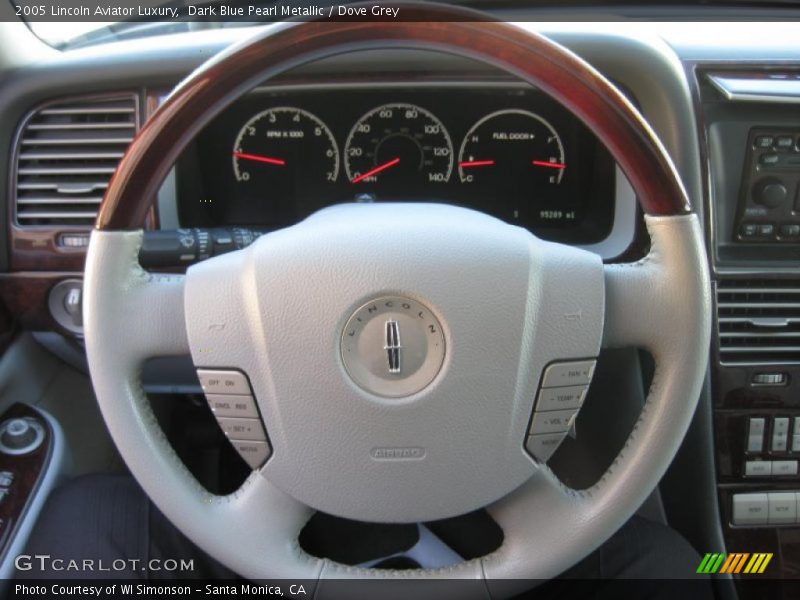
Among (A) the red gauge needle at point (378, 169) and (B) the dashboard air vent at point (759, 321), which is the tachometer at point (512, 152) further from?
(B) the dashboard air vent at point (759, 321)

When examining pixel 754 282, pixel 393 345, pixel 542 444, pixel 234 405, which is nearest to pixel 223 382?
pixel 234 405

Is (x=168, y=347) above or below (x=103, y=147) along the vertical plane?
below

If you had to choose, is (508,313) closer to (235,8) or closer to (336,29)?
(336,29)

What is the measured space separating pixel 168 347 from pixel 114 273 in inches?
4.8

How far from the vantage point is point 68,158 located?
5.80 ft

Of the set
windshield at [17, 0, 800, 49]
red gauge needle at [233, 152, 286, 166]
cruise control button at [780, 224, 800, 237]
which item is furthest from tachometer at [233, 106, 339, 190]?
cruise control button at [780, 224, 800, 237]

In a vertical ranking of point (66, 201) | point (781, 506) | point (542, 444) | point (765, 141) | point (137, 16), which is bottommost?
point (781, 506)

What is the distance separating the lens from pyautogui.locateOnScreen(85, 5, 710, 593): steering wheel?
1.10 meters

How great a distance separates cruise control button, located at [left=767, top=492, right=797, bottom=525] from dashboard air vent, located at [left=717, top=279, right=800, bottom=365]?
270mm

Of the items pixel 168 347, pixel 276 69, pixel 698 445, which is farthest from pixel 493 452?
pixel 698 445

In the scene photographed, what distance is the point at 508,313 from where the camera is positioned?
1130 millimetres

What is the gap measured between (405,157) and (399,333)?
739mm

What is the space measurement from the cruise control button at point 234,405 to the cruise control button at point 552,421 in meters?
0.38

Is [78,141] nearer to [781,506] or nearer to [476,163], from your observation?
[476,163]
